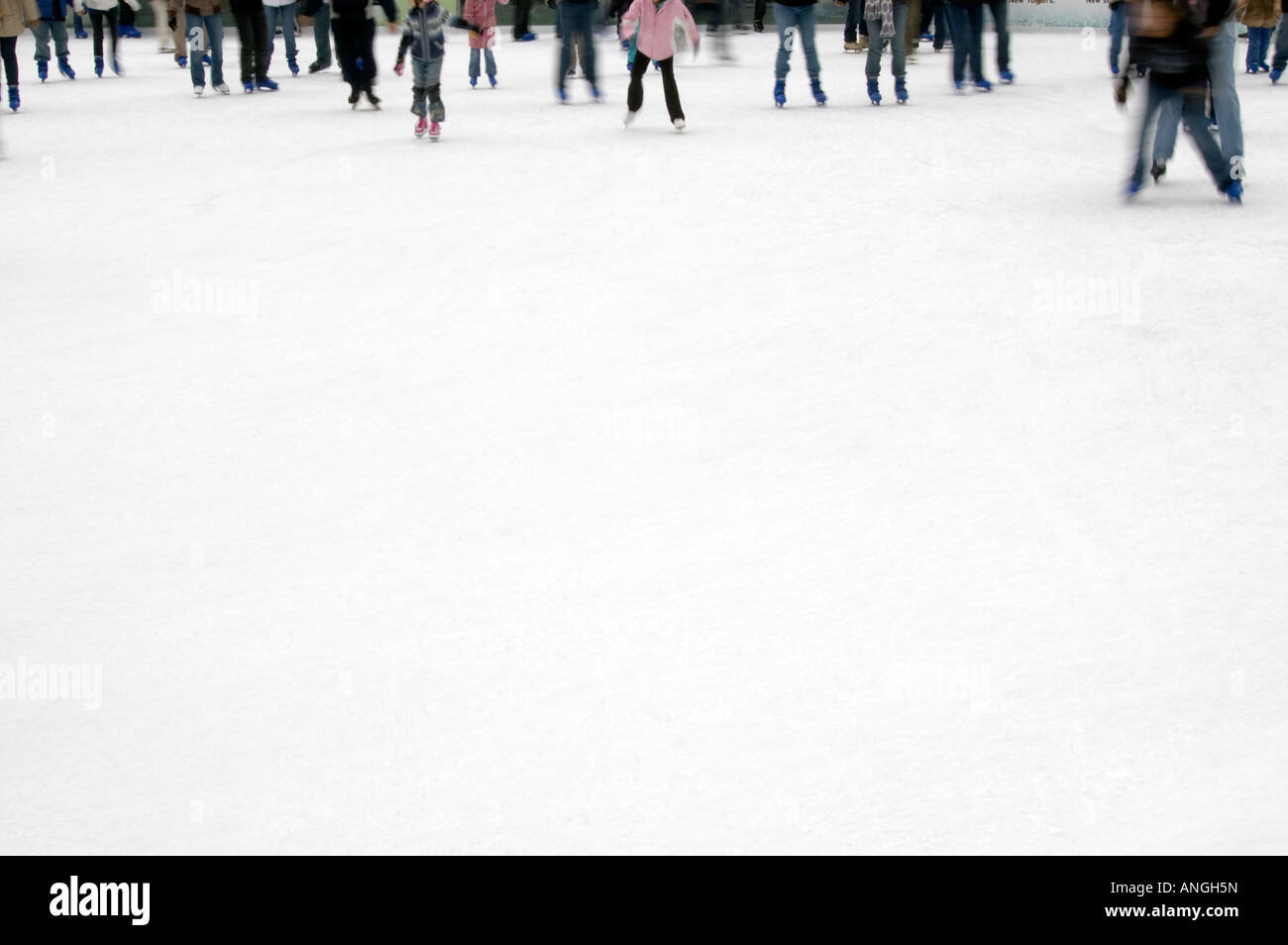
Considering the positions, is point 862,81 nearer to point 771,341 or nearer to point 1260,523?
Result: point 771,341

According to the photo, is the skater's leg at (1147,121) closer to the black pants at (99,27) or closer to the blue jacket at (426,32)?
the blue jacket at (426,32)

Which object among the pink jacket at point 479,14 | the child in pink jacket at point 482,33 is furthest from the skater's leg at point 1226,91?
the pink jacket at point 479,14

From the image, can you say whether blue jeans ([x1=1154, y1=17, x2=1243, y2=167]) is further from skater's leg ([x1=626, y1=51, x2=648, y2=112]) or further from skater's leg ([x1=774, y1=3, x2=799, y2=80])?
skater's leg ([x1=774, y1=3, x2=799, y2=80])

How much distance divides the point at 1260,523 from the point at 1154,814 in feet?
5.95

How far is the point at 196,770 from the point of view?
3703mm

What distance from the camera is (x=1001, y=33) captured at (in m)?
13.6

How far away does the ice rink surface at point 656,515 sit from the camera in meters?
3.54

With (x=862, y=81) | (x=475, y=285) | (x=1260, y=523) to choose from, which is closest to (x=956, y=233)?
(x=475, y=285)

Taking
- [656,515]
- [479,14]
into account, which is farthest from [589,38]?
[656,515]

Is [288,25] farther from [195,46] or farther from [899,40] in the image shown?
[899,40]

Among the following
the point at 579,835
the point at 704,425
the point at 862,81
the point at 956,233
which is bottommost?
the point at 579,835

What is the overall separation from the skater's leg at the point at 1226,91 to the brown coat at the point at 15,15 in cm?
1090

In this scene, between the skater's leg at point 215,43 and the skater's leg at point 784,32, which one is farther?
the skater's leg at point 215,43

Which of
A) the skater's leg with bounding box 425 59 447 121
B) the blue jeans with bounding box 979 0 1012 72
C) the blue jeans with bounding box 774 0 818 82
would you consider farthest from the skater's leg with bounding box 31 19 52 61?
the blue jeans with bounding box 979 0 1012 72
